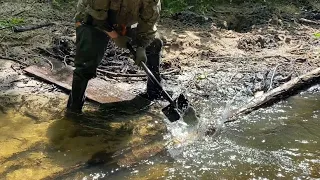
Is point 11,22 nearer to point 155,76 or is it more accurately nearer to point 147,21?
point 155,76

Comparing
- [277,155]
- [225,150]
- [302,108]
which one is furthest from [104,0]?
[302,108]

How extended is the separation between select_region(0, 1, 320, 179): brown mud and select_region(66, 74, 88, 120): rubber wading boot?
0.42 feet

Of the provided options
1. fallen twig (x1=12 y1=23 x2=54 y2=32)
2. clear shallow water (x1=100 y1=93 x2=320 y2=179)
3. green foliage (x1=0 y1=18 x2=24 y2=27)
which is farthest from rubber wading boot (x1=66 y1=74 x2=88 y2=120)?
green foliage (x1=0 y1=18 x2=24 y2=27)

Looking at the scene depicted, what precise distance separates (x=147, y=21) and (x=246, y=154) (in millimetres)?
1682

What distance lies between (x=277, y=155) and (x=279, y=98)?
3.98 ft

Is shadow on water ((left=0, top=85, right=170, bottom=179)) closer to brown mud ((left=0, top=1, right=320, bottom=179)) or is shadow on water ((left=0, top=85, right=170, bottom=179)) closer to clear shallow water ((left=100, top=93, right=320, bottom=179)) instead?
brown mud ((left=0, top=1, right=320, bottom=179))

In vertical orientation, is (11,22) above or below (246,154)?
above

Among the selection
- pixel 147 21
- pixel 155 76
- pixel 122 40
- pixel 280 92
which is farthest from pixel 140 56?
pixel 280 92

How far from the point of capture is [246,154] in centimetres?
405

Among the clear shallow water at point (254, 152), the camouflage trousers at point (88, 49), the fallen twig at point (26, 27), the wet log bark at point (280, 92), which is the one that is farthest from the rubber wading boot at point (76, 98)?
the fallen twig at point (26, 27)

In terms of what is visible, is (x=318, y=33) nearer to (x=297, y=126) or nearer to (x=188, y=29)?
(x=188, y=29)

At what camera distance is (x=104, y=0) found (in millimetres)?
4055

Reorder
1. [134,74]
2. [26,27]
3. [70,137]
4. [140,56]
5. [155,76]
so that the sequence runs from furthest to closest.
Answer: [26,27] < [134,74] < [155,76] < [140,56] < [70,137]

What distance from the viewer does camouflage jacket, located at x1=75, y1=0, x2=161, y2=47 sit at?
4.13 meters
